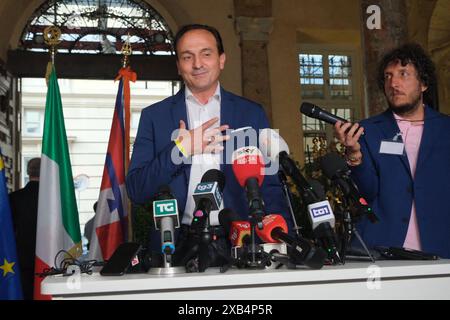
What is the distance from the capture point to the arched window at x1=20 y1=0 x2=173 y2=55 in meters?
10.1

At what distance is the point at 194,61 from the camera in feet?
7.22

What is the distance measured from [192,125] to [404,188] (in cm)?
89

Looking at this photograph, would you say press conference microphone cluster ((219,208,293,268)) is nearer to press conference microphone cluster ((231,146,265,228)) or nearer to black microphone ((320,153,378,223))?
press conference microphone cluster ((231,146,265,228))

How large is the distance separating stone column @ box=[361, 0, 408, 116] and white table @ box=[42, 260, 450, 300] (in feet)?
12.1

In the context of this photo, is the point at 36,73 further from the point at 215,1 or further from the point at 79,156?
the point at 79,156

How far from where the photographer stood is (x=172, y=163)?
193 cm

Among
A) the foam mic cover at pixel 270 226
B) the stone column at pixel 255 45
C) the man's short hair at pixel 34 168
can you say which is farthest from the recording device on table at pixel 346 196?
the stone column at pixel 255 45

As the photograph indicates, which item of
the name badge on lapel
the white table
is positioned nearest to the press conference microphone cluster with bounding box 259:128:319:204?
the white table

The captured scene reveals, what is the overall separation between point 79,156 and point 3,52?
13302mm

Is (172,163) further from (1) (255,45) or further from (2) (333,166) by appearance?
(1) (255,45)

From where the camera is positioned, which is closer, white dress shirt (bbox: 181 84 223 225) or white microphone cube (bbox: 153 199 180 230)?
white microphone cube (bbox: 153 199 180 230)

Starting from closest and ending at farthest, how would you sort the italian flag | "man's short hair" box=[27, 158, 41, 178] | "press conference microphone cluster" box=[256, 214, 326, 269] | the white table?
1. the white table
2. "press conference microphone cluster" box=[256, 214, 326, 269]
3. the italian flag
4. "man's short hair" box=[27, 158, 41, 178]

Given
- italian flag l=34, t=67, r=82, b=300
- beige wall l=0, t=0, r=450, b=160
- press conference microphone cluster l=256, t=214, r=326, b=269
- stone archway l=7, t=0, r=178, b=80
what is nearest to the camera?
press conference microphone cluster l=256, t=214, r=326, b=269
